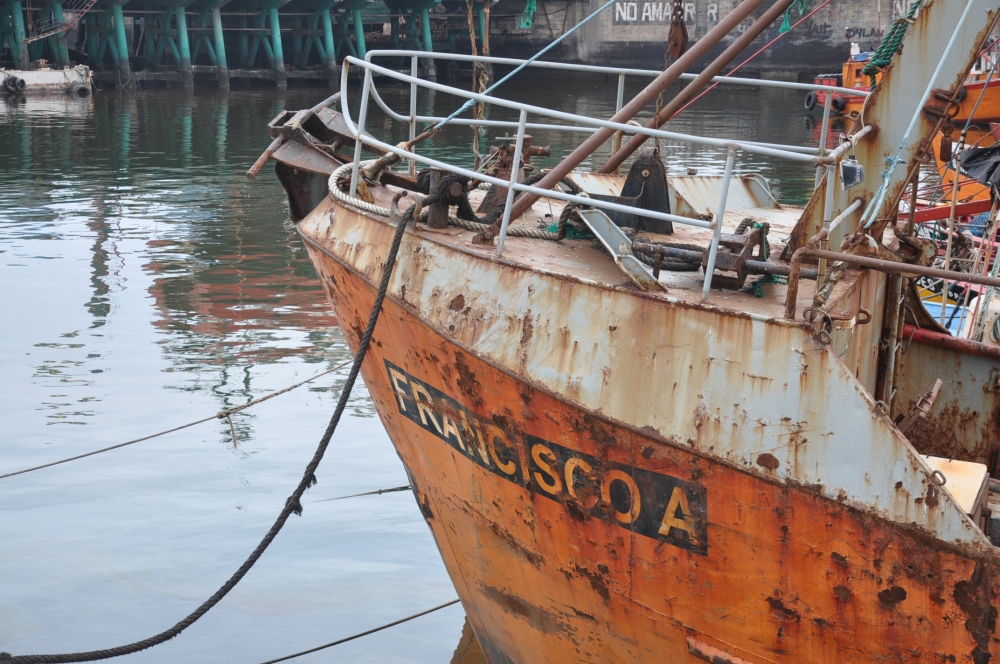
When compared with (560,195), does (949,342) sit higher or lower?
lower

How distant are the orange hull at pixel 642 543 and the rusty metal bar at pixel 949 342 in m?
2.40

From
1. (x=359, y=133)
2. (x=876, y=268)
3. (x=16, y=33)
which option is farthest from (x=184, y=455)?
(x=16, y=33)

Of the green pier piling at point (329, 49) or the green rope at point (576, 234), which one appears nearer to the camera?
the green rope at point (576, 234)

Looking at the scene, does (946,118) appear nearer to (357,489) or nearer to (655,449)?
(655,449)

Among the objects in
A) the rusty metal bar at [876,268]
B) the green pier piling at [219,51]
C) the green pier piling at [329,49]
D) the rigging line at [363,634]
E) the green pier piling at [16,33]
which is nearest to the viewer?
the rusty metal bar at [876,268]

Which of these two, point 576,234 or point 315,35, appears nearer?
point 576,234

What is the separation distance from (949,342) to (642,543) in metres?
2.69

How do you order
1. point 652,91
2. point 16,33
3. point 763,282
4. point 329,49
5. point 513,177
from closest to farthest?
point 513,177 < point 763,282 < point 652,91 < point 16,33 < point 329,49

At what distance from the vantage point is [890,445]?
358cm

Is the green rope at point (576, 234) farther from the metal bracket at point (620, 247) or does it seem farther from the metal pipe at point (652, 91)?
the metal pipe at point (652, 91)

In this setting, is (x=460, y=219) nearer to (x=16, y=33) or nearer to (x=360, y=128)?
(x=360, y=128)

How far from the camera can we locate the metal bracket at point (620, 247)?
158 inches

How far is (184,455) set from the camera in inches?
328

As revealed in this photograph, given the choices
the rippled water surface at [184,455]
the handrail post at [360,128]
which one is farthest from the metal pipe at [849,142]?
the rippled water surface at [184,455]
